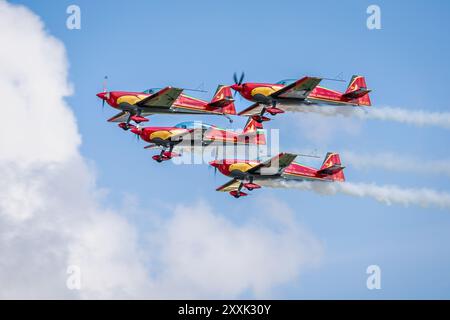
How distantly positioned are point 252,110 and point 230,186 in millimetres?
5563

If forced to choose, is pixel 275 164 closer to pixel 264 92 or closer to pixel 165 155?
pixel 264 92

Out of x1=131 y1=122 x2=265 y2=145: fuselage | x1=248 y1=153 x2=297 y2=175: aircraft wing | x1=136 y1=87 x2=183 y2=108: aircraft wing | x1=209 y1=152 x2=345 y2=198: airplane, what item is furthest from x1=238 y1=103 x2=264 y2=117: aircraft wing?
x1=248 y1=153 x2=297 y2=175: aircraft wing

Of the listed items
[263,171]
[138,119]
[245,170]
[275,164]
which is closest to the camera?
[275,164]

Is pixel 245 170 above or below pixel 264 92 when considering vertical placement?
below

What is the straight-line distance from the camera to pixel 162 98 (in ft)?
273

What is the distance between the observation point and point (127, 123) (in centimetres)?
8412

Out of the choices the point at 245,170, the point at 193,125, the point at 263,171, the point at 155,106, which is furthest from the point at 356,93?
the point at 155,106

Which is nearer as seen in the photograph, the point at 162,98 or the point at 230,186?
the point at 162,98

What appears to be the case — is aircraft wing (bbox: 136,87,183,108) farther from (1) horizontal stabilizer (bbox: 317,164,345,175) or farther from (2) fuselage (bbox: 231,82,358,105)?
(1) horizontal stabilizer (bbox: 317,164,345,175)

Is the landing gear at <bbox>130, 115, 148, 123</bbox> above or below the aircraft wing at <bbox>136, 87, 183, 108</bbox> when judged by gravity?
below

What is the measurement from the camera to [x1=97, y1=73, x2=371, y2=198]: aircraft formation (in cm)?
8181

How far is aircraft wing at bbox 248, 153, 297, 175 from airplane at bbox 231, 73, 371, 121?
14.6 ft
